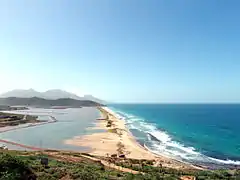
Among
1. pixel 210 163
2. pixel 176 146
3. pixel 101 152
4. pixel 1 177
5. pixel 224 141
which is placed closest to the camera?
pixel 1 177

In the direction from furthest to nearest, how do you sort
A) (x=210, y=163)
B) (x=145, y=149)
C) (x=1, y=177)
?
(x=145, y=149), (x=210, y=163), (x=1, y=177)

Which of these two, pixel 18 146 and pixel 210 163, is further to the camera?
pixel 18 146

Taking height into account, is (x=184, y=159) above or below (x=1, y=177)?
below

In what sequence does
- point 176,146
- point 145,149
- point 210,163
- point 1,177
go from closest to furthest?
point 1,177 → point 210,163 → point 145,149 → point 176,146

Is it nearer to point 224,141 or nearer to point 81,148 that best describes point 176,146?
point 224,141

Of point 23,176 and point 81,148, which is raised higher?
point 23,176

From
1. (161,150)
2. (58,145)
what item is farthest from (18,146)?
(161,150)

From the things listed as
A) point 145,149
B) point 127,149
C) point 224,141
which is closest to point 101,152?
point 127,149

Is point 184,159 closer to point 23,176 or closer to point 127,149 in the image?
point 127,149

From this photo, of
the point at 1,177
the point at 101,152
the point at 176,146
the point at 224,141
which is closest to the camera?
the point at 1,177
